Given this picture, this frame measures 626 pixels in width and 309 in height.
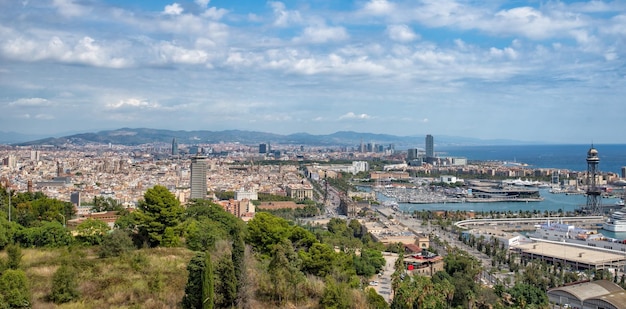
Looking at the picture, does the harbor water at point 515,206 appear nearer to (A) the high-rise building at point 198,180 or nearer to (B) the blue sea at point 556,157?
(A) the high-rise building at point 198,180

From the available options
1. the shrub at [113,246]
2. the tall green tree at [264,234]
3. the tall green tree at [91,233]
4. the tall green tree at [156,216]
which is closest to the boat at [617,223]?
the tall green tree at [264,234]

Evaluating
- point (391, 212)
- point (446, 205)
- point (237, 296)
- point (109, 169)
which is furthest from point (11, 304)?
point (109, 169)

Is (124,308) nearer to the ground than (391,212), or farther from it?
farther from it

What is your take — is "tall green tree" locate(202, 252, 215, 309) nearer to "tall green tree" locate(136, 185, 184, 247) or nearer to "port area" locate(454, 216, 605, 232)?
"tall green tree" locate(136, 185, 184, 247)

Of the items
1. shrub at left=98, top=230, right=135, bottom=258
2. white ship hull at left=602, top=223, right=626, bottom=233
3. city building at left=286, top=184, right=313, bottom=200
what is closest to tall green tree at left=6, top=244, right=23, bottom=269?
shrub at left=98, top=230, right=135, bottom=258

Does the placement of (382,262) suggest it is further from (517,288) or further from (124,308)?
(124,308)

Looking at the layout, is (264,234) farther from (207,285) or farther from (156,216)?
(207,285)
